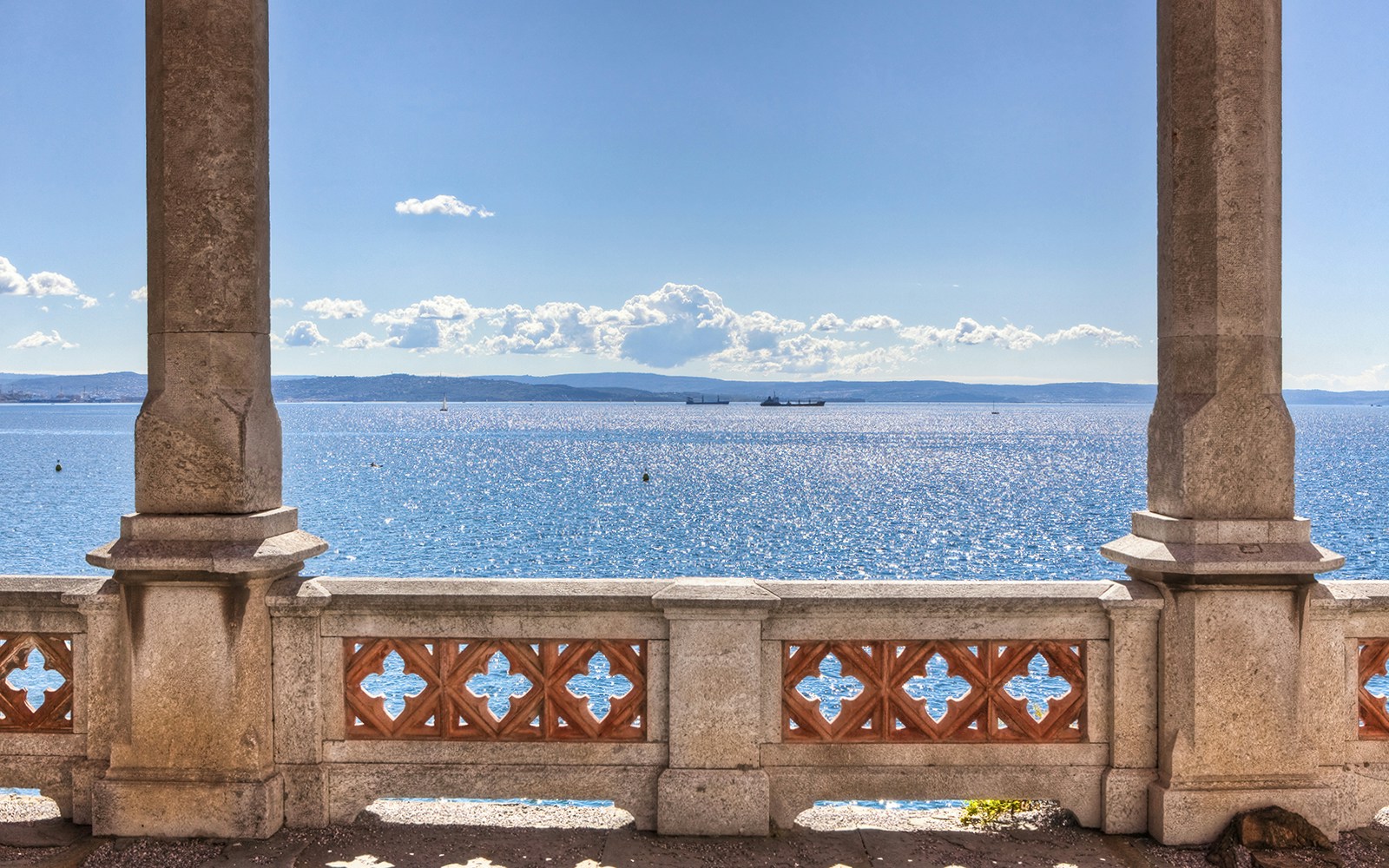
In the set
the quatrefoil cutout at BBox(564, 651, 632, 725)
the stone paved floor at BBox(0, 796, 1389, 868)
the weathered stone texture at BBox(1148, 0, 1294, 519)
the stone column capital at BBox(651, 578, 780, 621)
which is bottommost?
the quatrefoil cutout at BBox(564, 651, 632, 725)

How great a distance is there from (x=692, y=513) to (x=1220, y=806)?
5510cm

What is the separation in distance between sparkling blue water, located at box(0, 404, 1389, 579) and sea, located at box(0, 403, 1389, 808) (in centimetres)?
23

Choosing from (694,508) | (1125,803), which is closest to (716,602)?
(1125,803)

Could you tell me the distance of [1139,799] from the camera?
16.1 feet

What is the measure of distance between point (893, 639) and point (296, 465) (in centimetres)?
9839

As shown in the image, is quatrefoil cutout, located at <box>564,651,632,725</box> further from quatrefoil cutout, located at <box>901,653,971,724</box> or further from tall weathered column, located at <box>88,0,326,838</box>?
tall weathered column, located at <box>88,0,326,838</box>

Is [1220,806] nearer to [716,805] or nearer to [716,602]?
[716,805]

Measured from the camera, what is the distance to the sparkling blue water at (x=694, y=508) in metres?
42.0

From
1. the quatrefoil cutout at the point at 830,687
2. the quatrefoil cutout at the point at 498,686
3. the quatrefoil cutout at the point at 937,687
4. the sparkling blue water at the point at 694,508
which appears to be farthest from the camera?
the sparkling blue water at the point at 694,508

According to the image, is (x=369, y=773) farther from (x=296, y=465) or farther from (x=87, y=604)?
(x=296, y=465)

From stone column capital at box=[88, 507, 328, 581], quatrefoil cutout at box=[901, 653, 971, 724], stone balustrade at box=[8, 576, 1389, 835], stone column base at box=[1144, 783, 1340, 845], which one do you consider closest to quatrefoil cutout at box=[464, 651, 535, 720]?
quatrefoil cutout at box=[901, 653, 971, 724]

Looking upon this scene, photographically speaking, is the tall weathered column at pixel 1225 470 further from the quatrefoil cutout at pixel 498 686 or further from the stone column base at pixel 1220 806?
the quatrefoil cutout at pixel 498 686

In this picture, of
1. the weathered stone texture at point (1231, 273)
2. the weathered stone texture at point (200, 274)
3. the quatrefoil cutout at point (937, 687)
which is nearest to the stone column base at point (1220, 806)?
the weathered stone texture at point (1231, 273)

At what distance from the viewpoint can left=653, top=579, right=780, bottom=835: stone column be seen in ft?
16.0
